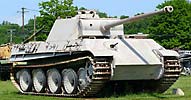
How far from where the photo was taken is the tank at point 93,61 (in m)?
20.3

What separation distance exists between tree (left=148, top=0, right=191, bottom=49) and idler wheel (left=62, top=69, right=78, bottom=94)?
144 feet

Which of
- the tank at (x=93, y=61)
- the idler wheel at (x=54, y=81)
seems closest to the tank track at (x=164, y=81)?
the tank at (x=93, y=61)

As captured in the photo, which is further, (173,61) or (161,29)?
(161,29)

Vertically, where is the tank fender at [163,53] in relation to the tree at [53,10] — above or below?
below

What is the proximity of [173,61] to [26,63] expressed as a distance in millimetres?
6439

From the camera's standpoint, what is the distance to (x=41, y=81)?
23.6 m

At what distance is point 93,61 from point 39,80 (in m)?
4.50

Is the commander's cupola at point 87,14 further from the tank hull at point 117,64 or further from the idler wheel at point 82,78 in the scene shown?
the idler wheel at point 82,78

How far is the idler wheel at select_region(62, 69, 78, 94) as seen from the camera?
21492mm

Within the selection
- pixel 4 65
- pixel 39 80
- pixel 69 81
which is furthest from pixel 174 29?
pixel 69 81

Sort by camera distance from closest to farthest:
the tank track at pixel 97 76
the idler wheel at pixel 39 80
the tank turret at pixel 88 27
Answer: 1. the tank track at pixel 97 76
2. the tank turret at pixel 88 27
3. the idler wheel at pixel 39 80

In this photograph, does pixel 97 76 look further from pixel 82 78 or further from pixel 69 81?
pixel 69 81

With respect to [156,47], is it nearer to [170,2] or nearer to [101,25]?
[101,25]

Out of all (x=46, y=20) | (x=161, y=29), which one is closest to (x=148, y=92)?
(x=46, y=20)
